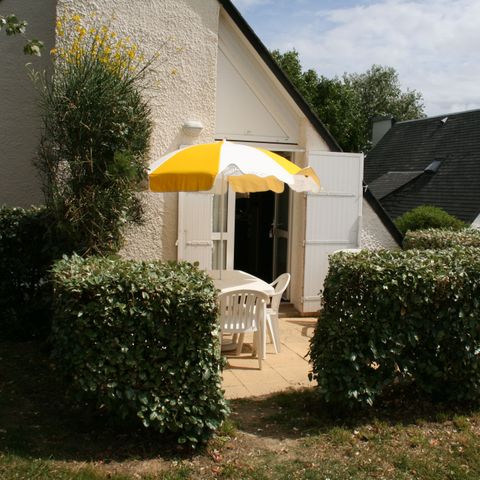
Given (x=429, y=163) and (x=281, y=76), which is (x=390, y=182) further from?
(x=281, y=76)

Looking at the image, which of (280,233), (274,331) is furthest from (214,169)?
(280,233)

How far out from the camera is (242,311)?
640cm

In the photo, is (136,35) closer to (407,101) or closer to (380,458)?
(380,458)

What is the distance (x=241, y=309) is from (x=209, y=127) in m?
3.22

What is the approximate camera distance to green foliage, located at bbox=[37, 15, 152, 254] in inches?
256

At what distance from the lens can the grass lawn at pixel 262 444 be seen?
4.20 metres

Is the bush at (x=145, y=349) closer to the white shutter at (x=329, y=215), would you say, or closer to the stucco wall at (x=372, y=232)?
the white shutter at (x=329, y=215)

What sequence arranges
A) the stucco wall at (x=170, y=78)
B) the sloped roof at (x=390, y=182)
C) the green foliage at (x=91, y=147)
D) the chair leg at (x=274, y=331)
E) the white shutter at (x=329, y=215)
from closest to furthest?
the green foliage at (x=91, y=147), the chair leg at (x=274, y=331), the stucco wall at (x=170, y=78), the white shutter at (x=329, y=215), the sloped roof at (x=390, y=182)

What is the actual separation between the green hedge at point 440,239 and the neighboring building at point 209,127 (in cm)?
55

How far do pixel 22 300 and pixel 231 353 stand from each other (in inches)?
103

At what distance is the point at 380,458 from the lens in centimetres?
448

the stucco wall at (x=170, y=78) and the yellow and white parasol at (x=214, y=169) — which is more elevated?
the stucco wall at (x=170, y=78)

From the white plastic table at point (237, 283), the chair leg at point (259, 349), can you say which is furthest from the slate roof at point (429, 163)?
the chair leg at point (259, 349)

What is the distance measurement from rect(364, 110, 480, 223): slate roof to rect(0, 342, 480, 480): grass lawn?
14891 millimetres
